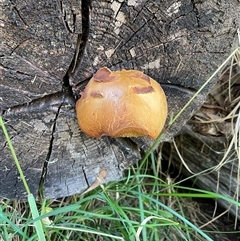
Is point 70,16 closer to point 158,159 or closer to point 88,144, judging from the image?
point 88,144

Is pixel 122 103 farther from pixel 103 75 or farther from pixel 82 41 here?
pixel 82 41

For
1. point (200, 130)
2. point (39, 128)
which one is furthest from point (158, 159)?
point (39, 128)

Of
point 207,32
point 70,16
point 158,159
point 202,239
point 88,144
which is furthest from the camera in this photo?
point 158,159

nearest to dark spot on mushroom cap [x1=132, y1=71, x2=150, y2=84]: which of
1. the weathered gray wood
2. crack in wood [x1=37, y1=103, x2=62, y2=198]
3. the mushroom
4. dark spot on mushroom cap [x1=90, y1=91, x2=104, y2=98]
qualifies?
the mushroom

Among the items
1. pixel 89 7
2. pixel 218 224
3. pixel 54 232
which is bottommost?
pixel 218 224

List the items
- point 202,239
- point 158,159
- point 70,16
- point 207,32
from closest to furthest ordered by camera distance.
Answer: point 70,16 < point 207,32 < point 202,239 < point 158,159

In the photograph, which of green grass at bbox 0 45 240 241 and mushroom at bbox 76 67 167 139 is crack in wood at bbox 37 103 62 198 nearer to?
green grass at bbox 0 45 240 241

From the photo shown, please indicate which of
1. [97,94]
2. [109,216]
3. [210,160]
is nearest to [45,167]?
[109,216]
